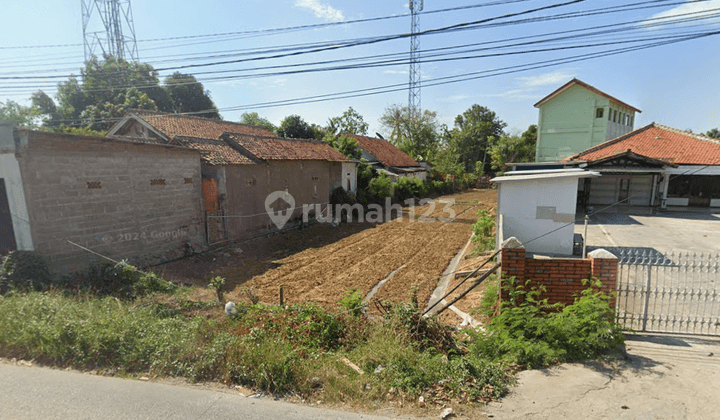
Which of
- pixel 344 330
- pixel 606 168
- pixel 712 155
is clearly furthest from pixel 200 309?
pixel 712 155

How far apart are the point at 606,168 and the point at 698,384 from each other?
49.4ft

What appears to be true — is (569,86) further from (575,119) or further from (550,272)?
(550,272)

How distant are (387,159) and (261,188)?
63.1 feet

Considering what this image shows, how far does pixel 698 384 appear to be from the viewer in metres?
3.83

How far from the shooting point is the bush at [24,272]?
691 cm

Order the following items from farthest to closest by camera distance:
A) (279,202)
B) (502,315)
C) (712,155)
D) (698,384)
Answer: (712,155), (279,202), (502,315), (698,384)

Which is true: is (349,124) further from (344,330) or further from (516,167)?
(344,330)

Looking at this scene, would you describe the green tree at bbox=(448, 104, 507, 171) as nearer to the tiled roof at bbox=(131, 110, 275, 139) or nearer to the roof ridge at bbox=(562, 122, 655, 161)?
the roof ridge at bbox=(562, 122, 655, 161)

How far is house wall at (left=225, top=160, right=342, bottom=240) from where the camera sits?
42.3ft

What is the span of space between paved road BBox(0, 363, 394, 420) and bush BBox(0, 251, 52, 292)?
3976 millimetres

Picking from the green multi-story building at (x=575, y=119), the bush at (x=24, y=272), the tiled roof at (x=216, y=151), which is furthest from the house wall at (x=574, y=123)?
the bush at (x=24, y=272)

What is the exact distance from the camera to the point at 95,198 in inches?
347

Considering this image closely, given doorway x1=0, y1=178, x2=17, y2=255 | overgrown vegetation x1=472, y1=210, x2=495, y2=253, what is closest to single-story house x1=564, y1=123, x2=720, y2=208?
overgrown vegetation x1=472, y1=210, x2=495, y2=253

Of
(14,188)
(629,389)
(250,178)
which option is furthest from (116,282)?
(629,389)
